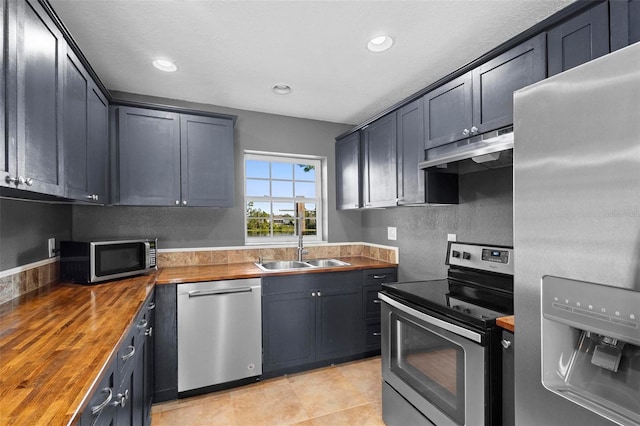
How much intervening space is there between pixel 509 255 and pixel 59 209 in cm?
319

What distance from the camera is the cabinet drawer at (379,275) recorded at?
299 cm

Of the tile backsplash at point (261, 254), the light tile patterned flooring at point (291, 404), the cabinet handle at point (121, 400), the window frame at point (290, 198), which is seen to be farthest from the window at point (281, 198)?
the cabinet handle at point (121, 400)

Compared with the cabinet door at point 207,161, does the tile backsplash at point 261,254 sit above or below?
below

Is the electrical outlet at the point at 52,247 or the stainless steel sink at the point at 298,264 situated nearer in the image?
the electrical outlet at the point at 52,247

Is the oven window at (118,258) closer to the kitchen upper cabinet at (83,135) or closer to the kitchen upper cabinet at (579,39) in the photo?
the kitchen upper cabinet at (83,135)

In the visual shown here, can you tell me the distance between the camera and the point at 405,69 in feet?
7.84

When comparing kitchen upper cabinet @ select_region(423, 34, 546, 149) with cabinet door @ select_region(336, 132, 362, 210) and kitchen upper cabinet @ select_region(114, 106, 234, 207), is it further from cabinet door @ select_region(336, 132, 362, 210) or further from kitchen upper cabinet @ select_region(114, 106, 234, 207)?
kitchen upper cabinet @ select_region(114, 106, 234, 207)

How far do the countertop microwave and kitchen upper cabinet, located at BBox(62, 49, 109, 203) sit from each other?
0.33 meters

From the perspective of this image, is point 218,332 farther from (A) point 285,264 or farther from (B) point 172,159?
(B) point 172,159

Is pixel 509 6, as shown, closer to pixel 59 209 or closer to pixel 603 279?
pixel 603 279

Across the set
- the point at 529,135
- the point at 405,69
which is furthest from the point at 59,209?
the point at 529,135

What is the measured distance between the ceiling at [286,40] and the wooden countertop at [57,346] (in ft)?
5.22

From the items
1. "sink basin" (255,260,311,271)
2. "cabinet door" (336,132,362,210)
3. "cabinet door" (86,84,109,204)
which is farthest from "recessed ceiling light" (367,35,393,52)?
"sink basin" (255,260,311,271)

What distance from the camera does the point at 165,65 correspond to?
2.33 meters
